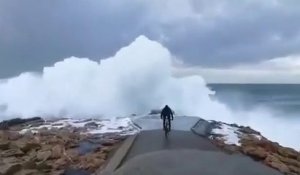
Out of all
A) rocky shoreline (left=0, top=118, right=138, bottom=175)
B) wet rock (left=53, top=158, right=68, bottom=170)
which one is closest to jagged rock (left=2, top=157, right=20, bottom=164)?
rocky shoreline (left=0, top=118, right=138, bottom=175)

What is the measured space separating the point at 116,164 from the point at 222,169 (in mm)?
2996

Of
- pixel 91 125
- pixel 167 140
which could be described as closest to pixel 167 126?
pixel 167 140

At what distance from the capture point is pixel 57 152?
11953 mm

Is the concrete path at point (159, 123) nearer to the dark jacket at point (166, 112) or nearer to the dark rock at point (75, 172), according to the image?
the dark jacket at point (166, 112)

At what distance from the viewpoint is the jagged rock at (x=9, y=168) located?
9.59 metres

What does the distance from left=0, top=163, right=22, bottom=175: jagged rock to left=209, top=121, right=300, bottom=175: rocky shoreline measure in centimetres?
547

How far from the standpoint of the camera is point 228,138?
14258mm

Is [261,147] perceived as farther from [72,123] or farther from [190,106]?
[190,106]

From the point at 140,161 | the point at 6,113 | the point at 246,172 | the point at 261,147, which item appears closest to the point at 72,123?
the point at 261,147

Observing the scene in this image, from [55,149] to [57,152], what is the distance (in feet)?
0.90

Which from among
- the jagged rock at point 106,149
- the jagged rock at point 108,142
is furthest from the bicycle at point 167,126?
the jagged rock at point 106,149

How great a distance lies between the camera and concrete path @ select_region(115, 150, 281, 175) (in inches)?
294

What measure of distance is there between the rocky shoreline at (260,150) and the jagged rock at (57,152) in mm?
4477

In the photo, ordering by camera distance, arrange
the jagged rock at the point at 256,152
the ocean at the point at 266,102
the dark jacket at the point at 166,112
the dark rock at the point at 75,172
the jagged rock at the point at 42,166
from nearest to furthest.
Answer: the dark rock at the point at 75,172
the jagged rock at the point at 42,166
the jagged rock at the point at 256,152
the dark jacket at the point at 166,112
the ocean at the point at 266,102
